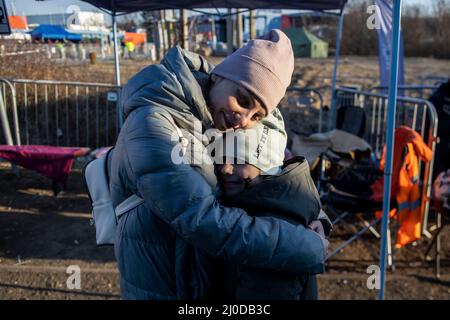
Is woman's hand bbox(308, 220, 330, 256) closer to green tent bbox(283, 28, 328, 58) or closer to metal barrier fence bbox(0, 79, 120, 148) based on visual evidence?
metal barrier fence bbox(0, 79, 120, 148)

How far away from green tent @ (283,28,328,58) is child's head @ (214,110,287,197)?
35142 mm

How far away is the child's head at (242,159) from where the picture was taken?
1341 mm

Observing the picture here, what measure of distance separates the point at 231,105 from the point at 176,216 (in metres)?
0.40

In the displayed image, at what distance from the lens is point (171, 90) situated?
1.23 metres

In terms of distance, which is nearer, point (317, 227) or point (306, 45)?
point (317, 227)

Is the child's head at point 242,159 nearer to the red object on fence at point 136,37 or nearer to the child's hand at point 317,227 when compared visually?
the child's hand at point 317,227

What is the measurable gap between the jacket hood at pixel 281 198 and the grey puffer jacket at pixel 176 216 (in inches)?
2.2

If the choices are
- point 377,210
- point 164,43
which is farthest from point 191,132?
point 164,43

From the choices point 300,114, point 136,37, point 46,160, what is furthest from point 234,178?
point 136,37

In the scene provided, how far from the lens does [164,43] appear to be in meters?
22.5

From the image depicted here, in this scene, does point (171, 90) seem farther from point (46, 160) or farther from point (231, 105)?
point (46, 160)

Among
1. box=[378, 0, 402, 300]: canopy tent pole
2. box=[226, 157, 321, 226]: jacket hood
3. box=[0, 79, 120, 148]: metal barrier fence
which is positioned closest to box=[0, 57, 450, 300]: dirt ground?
box=[378, 0, 402, 300]: canopy tent pole

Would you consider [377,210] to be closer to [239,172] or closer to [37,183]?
[239,172]
